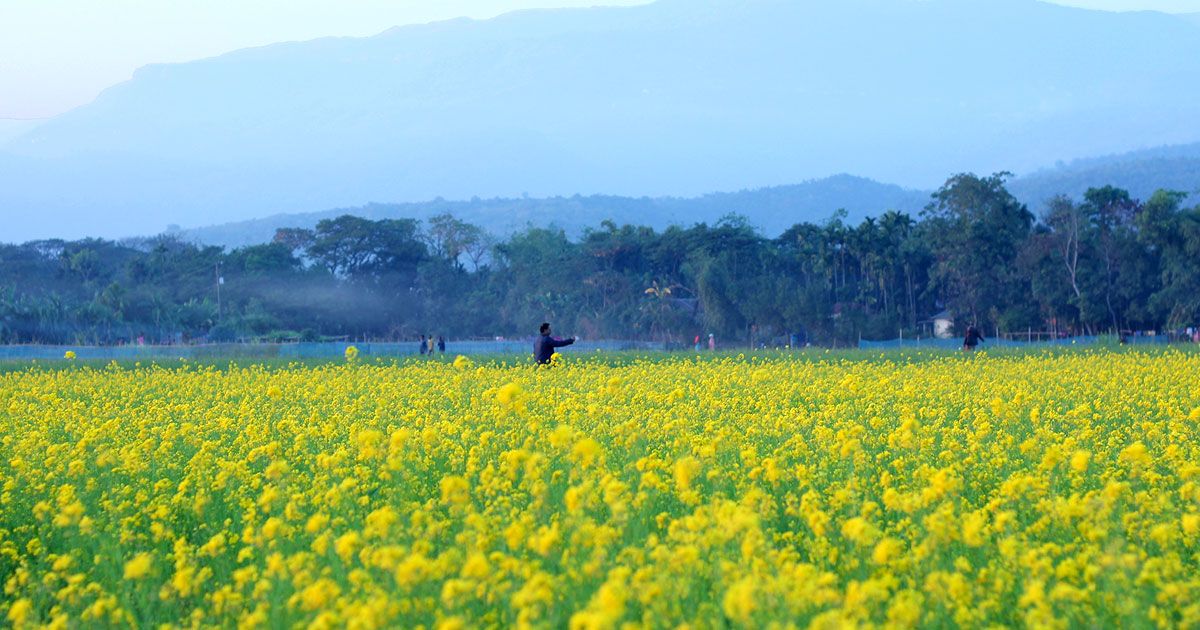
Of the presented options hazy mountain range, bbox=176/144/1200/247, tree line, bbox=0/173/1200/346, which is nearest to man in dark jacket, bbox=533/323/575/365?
tree line, bbox=0/173/1200/346

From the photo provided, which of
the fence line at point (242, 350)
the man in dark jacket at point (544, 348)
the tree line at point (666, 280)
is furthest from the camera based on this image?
the tree line at point (666, 280)

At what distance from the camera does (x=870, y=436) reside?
27.4 ft

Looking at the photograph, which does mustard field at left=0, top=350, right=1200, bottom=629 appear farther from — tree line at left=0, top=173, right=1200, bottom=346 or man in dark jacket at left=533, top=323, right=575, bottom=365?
tree line at left=0, top=173, right=1200, bottom=346

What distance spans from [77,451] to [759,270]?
163 feet

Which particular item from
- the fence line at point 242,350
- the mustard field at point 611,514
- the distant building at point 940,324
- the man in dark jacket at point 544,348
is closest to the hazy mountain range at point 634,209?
the distant building at point 940,324

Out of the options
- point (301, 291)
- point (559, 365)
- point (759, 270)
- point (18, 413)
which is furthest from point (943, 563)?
point (301, 291)

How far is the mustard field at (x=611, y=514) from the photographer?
153 inches

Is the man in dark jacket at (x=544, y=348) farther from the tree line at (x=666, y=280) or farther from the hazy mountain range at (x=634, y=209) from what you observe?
the hazy mountain range at (x=634, y=209)

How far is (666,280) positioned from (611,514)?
174 feet

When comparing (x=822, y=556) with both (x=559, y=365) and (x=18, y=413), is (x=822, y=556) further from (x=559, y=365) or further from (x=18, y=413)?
(x=559, y=365)

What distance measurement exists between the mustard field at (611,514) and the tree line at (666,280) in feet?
121

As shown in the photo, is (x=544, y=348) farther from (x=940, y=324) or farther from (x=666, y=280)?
(x=666, y=280)

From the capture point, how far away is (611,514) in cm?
554

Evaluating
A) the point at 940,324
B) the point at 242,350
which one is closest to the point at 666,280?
the point at 940,324
